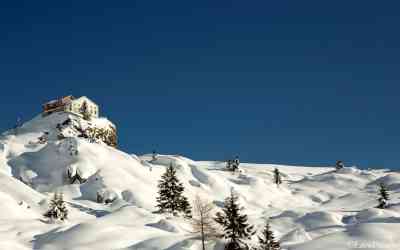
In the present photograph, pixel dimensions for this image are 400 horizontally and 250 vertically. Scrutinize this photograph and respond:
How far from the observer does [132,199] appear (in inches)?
4493

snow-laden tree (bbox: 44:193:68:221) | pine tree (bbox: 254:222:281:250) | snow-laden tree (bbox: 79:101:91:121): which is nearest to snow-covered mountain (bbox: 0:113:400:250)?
snow-laden tree (bbox: 44:193:68:221)

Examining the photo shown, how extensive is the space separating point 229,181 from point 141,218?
299 feet

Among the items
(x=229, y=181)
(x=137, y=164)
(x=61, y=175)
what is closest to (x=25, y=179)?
(x=61, y=175)

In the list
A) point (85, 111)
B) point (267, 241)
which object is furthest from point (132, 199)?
point (85, 111)

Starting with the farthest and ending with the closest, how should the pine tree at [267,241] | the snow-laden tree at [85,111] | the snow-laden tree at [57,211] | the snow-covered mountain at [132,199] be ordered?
the snow-laden tree at [85,111] → the snow-laden tree at [57,211] → the snow-covered mountain at [132,199] → the pine tree at [267,241]

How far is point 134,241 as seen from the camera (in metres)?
59.5

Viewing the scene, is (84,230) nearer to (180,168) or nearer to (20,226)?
(20,226)

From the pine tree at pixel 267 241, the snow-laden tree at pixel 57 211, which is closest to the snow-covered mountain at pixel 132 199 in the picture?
the snow-laden tree at pixel 57 211

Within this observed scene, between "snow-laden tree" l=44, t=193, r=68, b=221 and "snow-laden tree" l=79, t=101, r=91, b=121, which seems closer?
"snow-laden tree" l=44, t=193, r=68, b=221

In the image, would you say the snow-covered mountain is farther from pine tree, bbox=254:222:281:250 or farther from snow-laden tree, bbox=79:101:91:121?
pine tree, bbox=254:222:281:250

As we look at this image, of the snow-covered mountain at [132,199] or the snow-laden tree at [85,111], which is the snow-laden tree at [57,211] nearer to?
the snow-covered mountain at [132,199]

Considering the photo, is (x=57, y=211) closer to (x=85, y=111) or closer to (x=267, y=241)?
(x=267, y=241)

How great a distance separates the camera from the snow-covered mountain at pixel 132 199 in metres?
59.0

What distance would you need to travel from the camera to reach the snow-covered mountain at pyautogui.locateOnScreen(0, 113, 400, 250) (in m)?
59.0
